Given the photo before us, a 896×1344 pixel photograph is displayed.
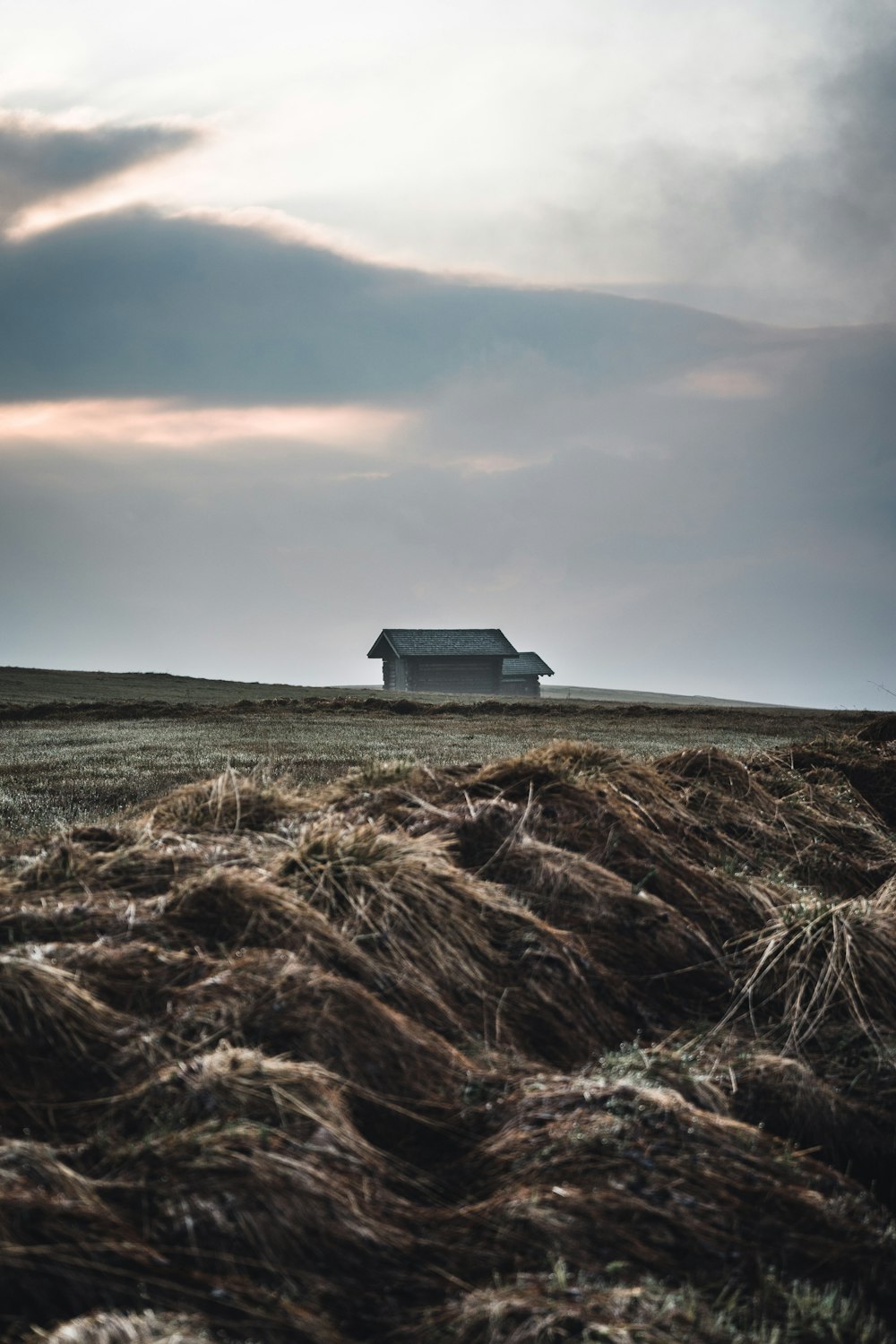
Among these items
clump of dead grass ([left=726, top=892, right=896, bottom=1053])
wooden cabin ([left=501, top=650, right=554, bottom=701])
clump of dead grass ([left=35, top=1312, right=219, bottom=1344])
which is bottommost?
clump of dead grass ([left=35, top=1312, right=219, bottom=1344])

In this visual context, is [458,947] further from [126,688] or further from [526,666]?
[526,666]

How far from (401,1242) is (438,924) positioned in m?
1.79

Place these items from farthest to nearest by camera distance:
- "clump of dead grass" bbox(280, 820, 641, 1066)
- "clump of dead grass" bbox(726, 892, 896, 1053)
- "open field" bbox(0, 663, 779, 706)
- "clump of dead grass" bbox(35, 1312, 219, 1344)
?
"open field" bbox(0, 663, 779, 706)
"clump of dead grass" bbox(726, 892, 896, 1053)
"clump of dead grass" bbox(280, 820, 641, 1066)
"clump of dead grass" bbox(35, 1312, 219, 1344)

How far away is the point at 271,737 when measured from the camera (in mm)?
21781

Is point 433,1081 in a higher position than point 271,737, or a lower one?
lower

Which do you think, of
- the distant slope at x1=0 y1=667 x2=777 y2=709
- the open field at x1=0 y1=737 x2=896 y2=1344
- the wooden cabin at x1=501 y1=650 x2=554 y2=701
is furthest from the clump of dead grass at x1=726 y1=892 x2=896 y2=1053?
the wooden cabin at x1=501 y1=650 x2=554 y2=701

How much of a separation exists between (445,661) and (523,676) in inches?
576

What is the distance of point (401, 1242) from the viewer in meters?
2.93

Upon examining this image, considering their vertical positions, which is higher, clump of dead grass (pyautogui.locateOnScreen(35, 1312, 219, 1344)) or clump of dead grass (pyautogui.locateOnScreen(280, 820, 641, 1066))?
clump of dead grass (pyautogui.locateOnScreen(280, 820, 641, 1066))

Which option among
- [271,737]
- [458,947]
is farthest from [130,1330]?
[271,737]

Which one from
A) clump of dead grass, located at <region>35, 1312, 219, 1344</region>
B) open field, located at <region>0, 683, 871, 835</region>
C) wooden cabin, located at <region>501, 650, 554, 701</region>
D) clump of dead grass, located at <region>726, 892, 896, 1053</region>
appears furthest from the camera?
wooden cabin, located at <region>501, 650, 554, 701</region>

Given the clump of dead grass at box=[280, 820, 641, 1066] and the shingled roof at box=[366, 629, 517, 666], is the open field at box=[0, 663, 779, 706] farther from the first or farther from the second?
the clump of dead grass at box=[280, 820, 641, 1066]

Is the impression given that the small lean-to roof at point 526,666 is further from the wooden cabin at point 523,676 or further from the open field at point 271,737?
the open field at point 271,737

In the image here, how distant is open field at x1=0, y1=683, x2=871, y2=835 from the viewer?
12.2 m
